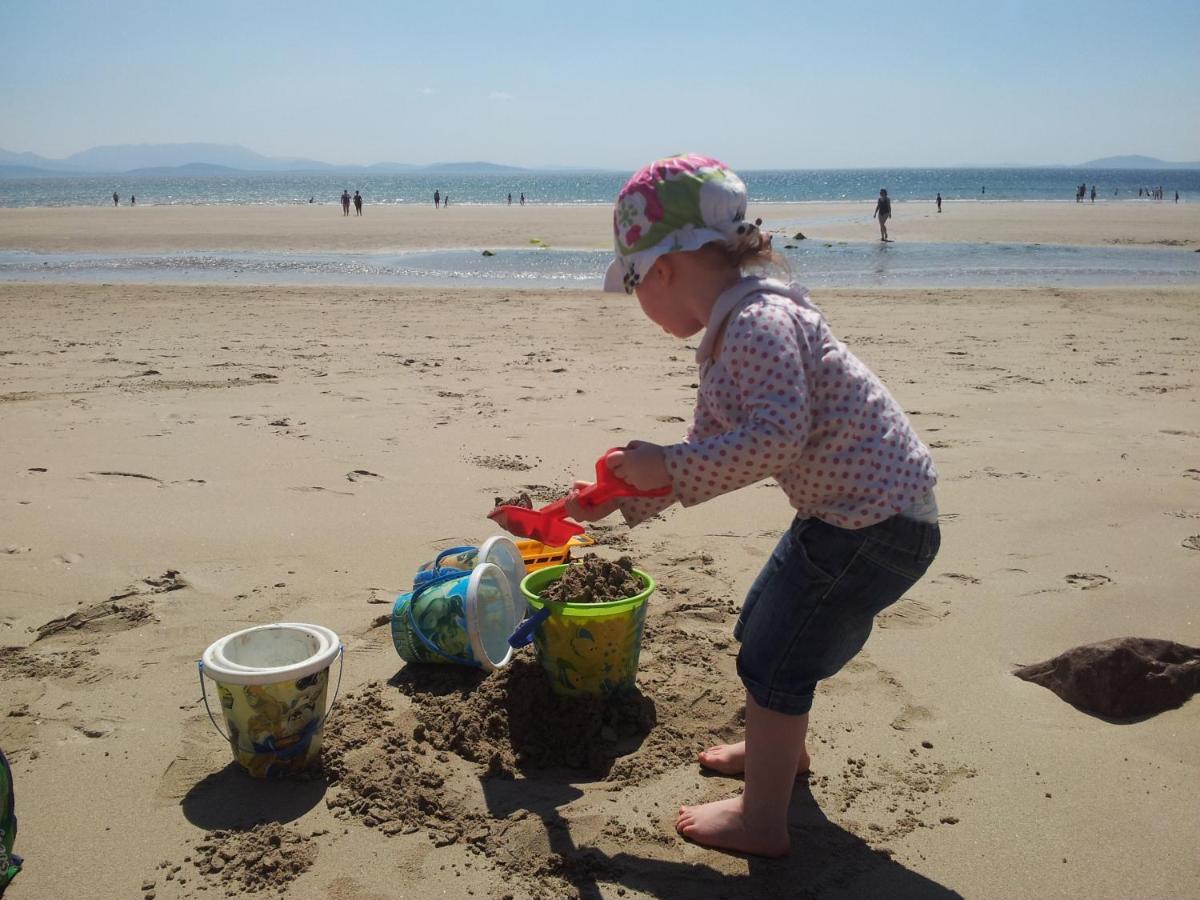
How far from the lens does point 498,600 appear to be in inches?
120

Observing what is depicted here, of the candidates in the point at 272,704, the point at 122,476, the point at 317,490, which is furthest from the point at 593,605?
the point at 122,476

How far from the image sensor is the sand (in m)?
2.15

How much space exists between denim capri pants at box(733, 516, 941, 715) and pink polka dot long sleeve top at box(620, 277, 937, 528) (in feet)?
0.19

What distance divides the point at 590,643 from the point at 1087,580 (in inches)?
79.1

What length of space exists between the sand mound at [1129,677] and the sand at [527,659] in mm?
58

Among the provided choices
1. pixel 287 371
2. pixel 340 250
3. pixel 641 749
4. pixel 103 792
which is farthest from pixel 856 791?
pixel 340 250

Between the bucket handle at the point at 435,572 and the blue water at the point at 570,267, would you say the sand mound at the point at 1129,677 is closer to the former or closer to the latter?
the bucket handle at the point at 435,572

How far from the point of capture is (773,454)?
6.21 feet

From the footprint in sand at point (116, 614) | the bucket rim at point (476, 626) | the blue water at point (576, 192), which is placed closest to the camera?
the bucket rim at point (476, 626)

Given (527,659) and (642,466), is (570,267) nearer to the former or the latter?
(527,659)

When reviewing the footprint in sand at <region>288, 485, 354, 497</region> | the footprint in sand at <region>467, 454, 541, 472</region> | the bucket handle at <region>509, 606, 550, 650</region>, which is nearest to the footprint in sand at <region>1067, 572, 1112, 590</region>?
the bucket handle at <region>509, 606, 550, 650</region>

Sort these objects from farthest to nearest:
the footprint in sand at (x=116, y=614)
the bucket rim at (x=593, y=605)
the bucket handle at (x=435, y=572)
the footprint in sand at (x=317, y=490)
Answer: the footprint in sand at (x=317, y=490) < the footprint in sand at (x=116, y=614) < the bucket handle at (x=435, y=572) < the bucket rim at (x=593, y=605)

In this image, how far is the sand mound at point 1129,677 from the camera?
2.69 metres

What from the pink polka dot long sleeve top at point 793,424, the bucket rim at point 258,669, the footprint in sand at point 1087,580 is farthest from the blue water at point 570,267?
the pink polka dot long sleeve top at point 793,424
